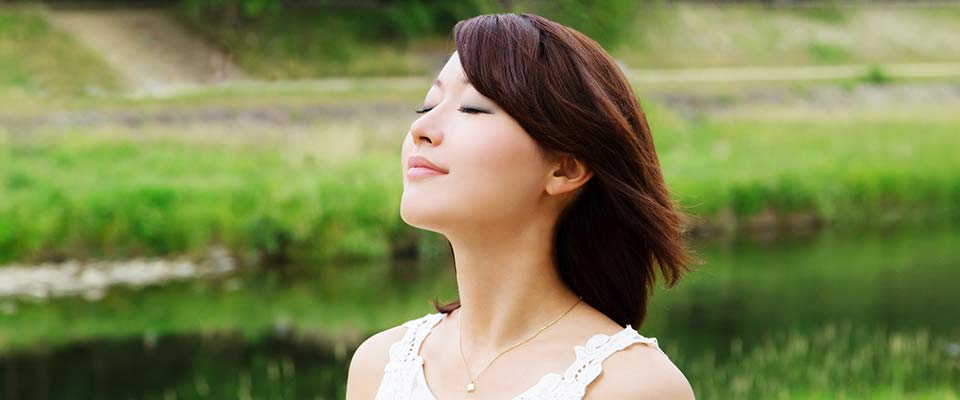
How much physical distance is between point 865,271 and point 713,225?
196cm

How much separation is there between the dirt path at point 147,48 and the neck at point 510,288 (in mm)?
24864

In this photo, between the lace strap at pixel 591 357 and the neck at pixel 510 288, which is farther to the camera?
the neck at pixel 510 288

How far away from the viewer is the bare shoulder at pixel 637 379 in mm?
1943

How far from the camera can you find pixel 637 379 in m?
1.95

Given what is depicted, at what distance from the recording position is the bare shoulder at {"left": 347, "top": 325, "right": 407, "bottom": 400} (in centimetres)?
225

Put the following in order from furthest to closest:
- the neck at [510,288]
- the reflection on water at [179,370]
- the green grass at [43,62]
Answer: the green grass at [43,62]
the reflection on water at [179,370]
the neck at [510,288]

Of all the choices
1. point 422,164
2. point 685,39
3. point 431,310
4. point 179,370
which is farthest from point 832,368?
point 685,39

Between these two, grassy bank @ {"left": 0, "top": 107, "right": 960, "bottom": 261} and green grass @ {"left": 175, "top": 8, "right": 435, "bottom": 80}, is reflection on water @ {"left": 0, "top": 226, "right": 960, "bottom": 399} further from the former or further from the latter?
green grass @ {"left": 175, "top": 8, "right": 435, "bottom": 80}

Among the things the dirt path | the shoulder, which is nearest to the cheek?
the shoulder

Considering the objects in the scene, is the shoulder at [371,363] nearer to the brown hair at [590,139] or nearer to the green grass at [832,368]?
the brown hair at [590,139]

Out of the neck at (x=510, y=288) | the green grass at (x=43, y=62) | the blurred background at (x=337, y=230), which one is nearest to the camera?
the neck at (x=510, y=288)

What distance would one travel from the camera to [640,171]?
2049 mm

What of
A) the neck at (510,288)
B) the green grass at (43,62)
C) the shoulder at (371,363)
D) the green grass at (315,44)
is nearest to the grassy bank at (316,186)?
the green grass at (43,62)

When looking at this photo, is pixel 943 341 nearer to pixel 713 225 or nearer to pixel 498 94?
pixel 713 225
